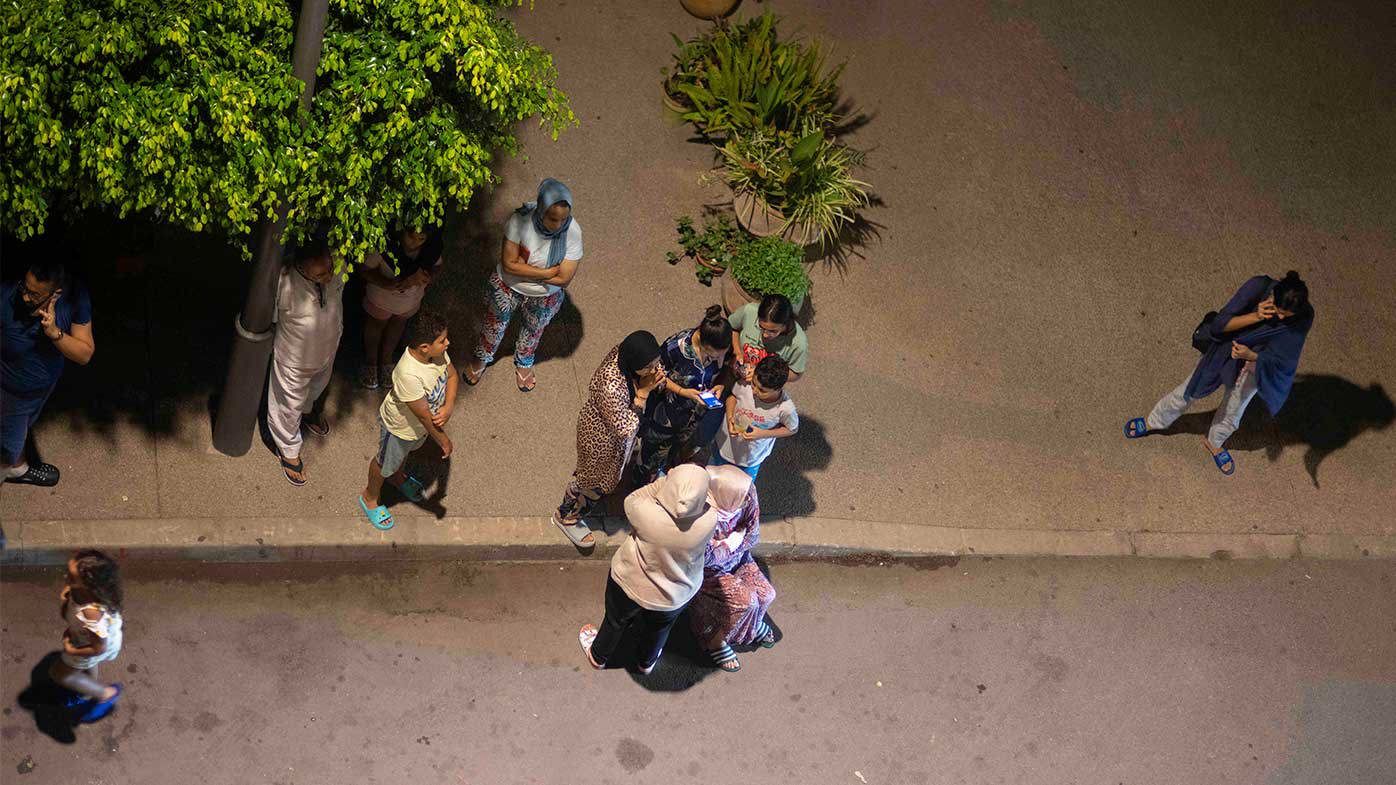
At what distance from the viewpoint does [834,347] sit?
32.2 ft

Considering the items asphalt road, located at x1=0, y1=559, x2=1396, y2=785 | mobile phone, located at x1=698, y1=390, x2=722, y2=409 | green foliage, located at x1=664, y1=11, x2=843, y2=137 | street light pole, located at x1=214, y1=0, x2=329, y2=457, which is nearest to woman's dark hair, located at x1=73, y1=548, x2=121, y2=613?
asphalt road, located at x1=0, y1=559, x2=1396, y2=785

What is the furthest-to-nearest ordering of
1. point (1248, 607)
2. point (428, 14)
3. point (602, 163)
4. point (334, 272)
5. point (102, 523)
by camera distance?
point (602, 163), point (1248, 607), point (102, 523), point (334, 272), point (428, 14)

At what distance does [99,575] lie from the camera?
6.57 m

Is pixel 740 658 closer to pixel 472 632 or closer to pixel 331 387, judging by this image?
pixel 472 632

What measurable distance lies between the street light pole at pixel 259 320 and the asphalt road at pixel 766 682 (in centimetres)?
87

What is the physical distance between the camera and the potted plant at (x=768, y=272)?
9.13 meters

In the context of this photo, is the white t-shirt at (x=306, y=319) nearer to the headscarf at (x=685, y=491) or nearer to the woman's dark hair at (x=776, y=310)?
the headscarf at (x=685, y=491)

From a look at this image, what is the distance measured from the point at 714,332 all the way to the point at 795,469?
6.75 ft

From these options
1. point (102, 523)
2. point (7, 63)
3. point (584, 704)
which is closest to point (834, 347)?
point (584, 704)

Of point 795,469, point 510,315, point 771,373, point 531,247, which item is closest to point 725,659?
point 795,469

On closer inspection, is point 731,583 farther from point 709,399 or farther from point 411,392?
point 411,392

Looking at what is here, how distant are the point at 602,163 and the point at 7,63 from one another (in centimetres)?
521

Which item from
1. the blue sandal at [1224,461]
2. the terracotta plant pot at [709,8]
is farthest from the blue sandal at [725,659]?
the terracotta plant pot at [709,8]

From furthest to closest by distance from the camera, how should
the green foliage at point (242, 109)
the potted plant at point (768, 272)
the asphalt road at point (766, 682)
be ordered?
1. the potted plant at point (768, 272)
2. the asphalt road at point (766, 682)
3. the green foliage at point (242, 109)
